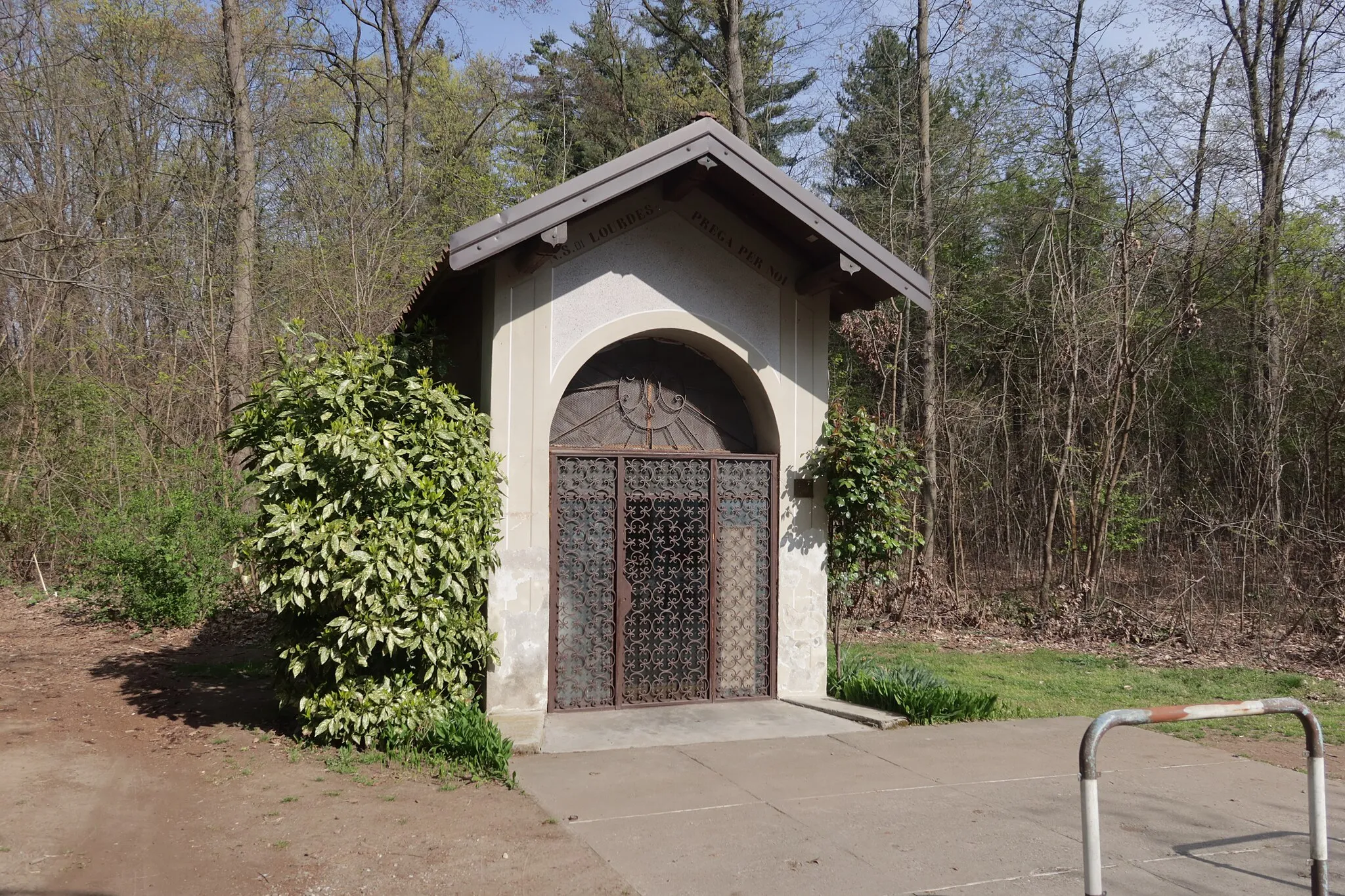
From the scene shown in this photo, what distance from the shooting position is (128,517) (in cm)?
1254

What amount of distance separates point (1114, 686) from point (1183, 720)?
6540mm

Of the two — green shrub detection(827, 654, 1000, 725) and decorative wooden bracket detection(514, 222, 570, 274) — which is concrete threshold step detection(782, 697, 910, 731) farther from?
decorative wooden bracket detection(514, 222, 570, 274)

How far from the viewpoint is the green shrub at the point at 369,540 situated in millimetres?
6871

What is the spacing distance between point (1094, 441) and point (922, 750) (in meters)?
10.2

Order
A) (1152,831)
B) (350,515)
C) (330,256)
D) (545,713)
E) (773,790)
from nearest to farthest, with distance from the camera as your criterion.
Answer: (1152,831) → (773,790) → (350,515) → (545,713) → (330,256)

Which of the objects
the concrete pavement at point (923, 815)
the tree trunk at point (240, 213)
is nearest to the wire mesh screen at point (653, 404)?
the concrete pavement at point (923, 815)

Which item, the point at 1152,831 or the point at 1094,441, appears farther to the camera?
the point at 1094,441

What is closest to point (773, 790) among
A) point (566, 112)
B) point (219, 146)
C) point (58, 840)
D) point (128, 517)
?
point (58, 840)

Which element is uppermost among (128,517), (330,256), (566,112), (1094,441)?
(566,112)

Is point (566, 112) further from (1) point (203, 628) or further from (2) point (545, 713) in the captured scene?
(2) point (545, 713)

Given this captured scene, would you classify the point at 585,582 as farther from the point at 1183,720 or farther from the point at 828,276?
the point at 1183,720

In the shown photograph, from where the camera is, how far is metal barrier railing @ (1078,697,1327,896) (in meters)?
3.93

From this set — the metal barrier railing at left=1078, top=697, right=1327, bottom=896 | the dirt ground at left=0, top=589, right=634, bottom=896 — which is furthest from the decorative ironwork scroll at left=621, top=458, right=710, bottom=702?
the metal barrier railing at left=1078, top=697, right=1327, bottom=896

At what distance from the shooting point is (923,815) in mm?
5965
